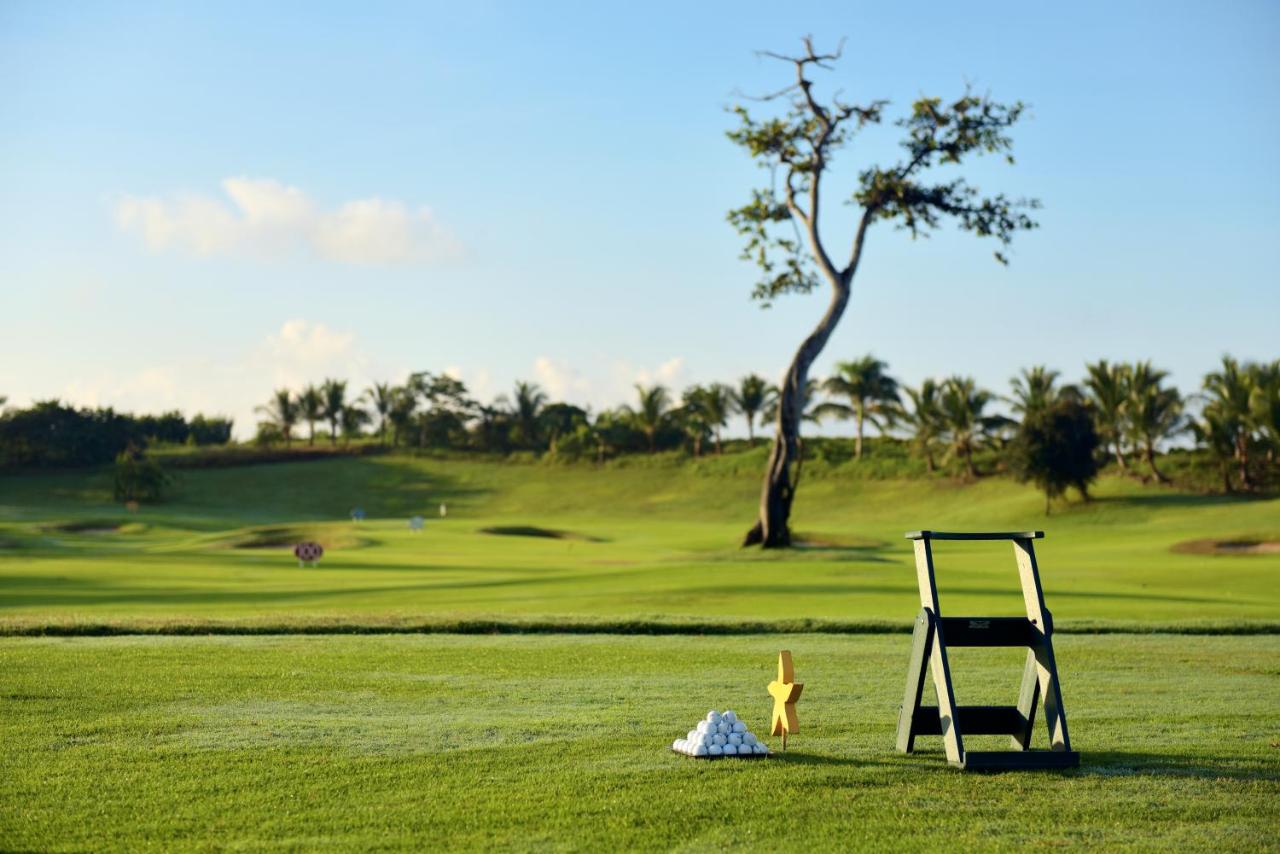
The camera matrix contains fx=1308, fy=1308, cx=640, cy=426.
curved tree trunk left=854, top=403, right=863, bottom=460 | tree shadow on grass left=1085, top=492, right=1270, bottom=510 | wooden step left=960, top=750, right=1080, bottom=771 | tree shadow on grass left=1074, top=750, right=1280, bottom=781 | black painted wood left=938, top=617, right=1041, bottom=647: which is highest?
curved tree trunk left=854, top=403, right=863, bottom=460

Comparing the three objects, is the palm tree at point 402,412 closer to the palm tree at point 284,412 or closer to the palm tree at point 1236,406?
the palm tree at point 284,412

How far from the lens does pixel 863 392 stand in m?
87.3

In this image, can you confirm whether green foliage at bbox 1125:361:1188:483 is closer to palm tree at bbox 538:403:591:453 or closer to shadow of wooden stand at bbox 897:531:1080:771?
palm tree at bbox 538:403:591:453

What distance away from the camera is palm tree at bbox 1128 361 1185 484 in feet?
240

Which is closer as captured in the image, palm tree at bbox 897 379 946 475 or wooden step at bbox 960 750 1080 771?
wooden step at bbox 960 750 1080 771

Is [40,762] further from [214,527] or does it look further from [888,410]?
[888,410]

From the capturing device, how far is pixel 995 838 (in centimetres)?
750

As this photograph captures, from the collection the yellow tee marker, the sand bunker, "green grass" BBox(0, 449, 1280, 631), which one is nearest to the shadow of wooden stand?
the yellow tee marker

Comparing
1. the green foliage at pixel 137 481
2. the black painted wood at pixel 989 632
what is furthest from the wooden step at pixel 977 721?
the green foliage at pixel 137 481

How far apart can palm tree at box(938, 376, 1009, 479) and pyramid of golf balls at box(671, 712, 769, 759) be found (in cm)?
7228

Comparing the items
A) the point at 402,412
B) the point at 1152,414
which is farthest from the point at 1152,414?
the point at 402,412

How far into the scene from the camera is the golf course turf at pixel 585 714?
779 centimetres

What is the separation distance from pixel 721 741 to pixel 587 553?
4017 cm

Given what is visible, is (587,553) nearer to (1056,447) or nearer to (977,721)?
(1056,447)
